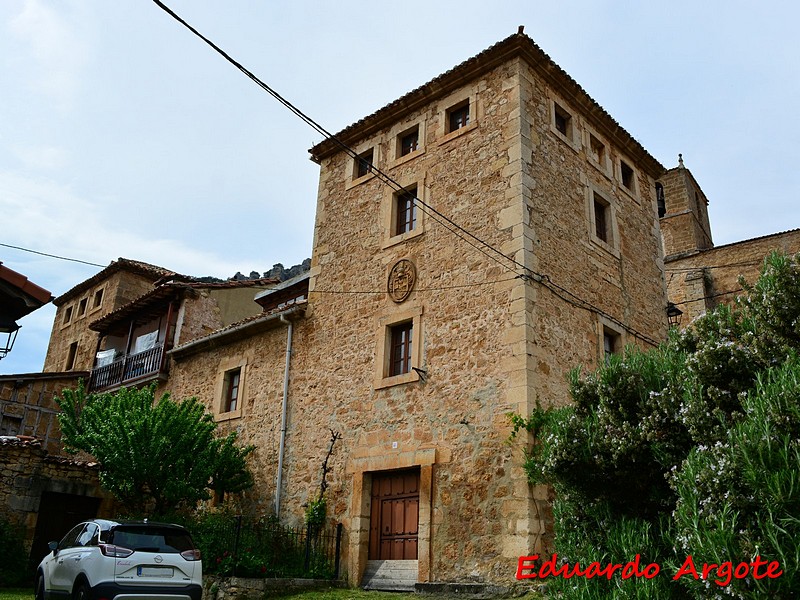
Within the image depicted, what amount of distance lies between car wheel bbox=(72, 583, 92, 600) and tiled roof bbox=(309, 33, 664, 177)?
417 inches

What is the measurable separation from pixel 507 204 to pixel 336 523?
6397 mm

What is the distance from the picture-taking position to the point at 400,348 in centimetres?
1304

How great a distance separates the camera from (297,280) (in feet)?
58.5

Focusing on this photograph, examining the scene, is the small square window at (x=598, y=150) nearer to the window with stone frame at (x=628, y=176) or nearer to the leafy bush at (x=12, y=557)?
the window with stone frame at (x=628, y=176)

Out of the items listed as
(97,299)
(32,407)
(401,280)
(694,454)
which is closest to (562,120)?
(401,280)

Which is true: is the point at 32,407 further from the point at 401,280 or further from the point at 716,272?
the point at 716,272

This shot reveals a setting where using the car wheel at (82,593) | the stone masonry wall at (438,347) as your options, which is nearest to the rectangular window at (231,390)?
the stone masonry wall at (438,347)

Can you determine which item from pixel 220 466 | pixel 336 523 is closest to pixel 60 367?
pixel 220 466

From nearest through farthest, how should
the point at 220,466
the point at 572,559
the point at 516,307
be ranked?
the point at 572,559
the point at 516,307
the point at 220,466

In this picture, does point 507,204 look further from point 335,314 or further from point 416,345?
point 335,314

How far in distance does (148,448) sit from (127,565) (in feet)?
15.2

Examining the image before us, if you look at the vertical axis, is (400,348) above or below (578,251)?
below

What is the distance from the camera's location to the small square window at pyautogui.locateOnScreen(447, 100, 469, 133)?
45.7ft

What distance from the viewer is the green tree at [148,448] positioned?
12406mm
